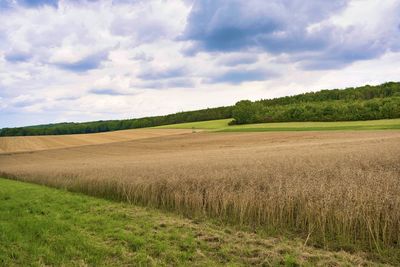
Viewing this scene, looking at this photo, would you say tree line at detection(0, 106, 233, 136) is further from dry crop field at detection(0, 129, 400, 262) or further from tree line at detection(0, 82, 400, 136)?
dry crop field at detection(0, 129, 400, 262)

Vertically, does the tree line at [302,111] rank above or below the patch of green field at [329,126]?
above

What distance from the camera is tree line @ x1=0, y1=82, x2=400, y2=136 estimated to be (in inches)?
3356

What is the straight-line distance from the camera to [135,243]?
28.0ft

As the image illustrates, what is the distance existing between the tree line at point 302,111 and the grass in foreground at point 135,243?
8443cm

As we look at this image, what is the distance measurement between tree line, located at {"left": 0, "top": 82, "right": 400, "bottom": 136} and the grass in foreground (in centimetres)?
8443

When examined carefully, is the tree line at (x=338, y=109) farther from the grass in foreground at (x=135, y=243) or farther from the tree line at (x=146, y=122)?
the grass in foreground at (x=135, y=243)

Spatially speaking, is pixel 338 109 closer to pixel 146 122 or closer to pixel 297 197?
pixel 146 122

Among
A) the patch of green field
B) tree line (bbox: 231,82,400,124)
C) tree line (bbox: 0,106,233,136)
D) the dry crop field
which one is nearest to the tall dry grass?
the dry crop field

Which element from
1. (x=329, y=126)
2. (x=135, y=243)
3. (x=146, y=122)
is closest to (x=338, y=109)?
(x=329, y=126)

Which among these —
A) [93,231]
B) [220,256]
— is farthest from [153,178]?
[220,256]

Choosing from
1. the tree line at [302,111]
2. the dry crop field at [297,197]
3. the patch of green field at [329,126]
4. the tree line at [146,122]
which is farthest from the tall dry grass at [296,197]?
the tree line at [146,122]

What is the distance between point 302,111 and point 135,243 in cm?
9559

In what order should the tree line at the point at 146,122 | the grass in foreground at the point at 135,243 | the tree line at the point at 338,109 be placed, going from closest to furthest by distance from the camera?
1. the grass in foreground at the point at 135,243
2. the tree line at the point at 338,109
3. the tree line at the point at 146,122

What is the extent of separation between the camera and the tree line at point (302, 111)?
85.2 m
